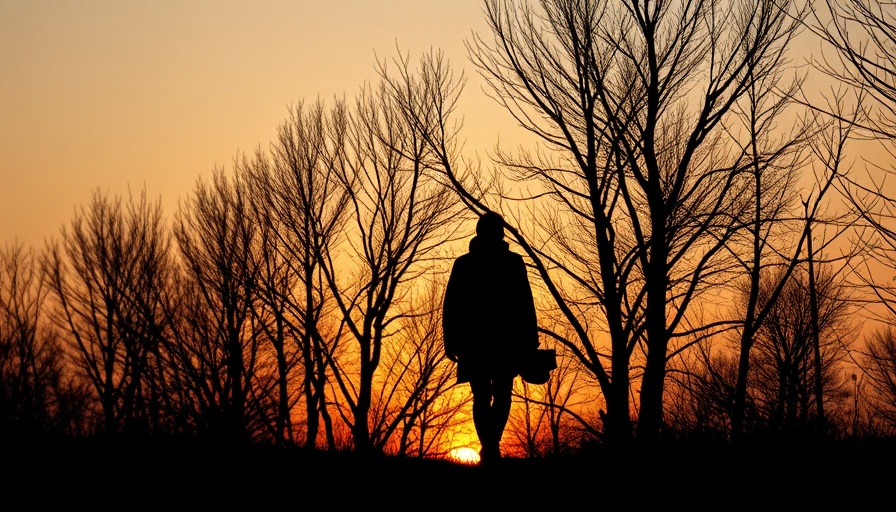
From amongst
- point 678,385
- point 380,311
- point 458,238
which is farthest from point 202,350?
point 678,385

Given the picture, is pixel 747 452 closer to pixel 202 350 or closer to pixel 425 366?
pixel 425 366

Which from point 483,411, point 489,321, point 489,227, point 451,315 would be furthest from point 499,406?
point 489,227

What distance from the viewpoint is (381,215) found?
78.4 ft

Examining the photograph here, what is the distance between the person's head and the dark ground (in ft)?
5.76

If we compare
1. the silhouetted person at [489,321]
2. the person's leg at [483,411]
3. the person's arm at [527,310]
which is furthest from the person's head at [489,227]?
the person's leg at [483,411]

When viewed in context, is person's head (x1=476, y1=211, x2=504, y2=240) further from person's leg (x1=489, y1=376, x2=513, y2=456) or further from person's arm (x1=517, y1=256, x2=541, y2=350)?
person's leg (x1=489, y1=376, x2=513, y2=456)

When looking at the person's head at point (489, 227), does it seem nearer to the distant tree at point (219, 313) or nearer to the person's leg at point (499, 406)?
the person's leg at point (499, 406)

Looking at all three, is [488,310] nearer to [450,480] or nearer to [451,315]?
[451,315]

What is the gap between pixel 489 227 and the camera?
7.01 m

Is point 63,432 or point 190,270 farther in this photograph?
point 190,270

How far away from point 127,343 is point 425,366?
10.4m

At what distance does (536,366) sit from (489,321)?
0.55 metres

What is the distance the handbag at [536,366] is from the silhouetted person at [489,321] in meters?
0.07

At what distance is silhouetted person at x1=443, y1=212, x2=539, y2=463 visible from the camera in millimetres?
6906
